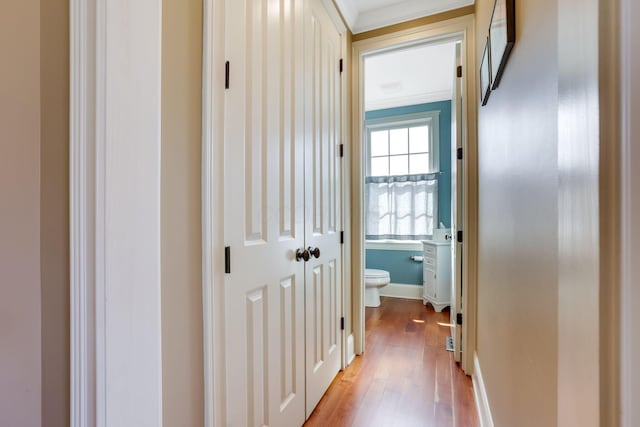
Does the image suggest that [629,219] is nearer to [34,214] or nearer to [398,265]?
[34,214]

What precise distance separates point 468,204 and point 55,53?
213cm

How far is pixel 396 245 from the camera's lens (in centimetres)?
410

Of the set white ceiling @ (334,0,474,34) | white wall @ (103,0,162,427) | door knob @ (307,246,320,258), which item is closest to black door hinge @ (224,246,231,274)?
white wall @ (103,0,162,427)

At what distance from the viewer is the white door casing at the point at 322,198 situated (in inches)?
64.5

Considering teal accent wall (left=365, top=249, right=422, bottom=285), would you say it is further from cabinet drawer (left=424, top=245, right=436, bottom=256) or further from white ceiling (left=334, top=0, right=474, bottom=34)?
white ceiling (left=334, top=0, right=474, bottom=34)

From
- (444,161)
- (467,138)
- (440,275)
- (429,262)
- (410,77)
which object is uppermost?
(410,77)

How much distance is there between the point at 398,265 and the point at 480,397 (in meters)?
2.44

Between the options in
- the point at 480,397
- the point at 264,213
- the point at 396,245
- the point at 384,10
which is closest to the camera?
the point at 264,213

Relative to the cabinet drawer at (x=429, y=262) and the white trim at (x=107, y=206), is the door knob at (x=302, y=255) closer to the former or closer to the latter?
the white trim at (x=107, y=206)

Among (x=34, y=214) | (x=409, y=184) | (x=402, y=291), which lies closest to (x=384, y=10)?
(x=409, y=184)

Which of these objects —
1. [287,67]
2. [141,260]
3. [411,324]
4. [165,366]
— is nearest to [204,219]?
[141,260]

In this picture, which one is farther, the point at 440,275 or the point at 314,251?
the point at 440,275

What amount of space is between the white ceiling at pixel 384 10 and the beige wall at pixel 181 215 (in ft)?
5.13

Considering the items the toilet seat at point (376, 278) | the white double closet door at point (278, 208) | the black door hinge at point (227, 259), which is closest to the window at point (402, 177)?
the toilet seat at point (376, 278)
